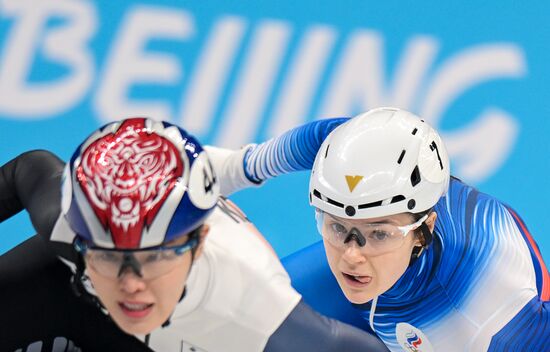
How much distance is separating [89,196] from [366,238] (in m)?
0.74

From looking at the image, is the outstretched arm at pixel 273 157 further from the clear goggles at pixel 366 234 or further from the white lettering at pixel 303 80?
the white lettering at pixel 303 80

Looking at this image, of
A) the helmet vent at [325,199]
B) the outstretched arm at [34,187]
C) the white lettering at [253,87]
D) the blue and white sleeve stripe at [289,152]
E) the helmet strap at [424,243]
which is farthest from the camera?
the white lettering at [253,87]

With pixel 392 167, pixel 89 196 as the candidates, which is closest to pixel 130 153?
pixel 89 196

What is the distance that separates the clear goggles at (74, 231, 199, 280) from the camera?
7.42ft

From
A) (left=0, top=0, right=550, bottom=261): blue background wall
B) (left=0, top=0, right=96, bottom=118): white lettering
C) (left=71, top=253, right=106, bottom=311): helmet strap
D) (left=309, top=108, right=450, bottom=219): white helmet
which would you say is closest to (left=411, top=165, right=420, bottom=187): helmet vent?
(left=309, top=108, right=450, bottom=219): white helmet

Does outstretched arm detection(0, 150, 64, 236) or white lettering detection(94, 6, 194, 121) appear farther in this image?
white lettering detection(94, 6, 194, 121)

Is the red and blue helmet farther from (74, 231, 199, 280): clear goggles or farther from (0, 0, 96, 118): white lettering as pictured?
(0, 0, 96, 118): white lettering

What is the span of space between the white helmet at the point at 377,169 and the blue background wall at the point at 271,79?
4.92 ft

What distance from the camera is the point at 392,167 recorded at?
271cm

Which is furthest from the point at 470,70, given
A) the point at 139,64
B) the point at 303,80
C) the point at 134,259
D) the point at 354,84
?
the point at 134,259

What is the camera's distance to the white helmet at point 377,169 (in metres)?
2.68

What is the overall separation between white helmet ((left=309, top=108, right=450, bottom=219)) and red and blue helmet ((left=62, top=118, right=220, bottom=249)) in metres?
0.46

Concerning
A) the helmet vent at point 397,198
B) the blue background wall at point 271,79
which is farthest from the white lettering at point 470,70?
the helmet vent at point 397,198

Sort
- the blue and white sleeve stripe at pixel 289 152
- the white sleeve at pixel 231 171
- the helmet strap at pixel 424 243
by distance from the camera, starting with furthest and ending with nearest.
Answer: the white sleeve at pixel 231 171 → the blue and white sleeve stripe at pixel 289 152 → the helmet strap at pixel 424 243
